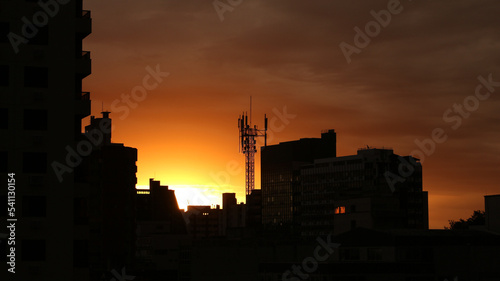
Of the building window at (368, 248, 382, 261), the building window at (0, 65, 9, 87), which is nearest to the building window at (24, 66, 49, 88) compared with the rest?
the building window at (0, 65, 9, 87)

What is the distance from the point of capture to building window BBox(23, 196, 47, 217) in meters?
50.5

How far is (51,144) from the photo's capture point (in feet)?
171

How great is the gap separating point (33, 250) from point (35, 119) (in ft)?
26.9

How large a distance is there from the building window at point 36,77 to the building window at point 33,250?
32.4 ft

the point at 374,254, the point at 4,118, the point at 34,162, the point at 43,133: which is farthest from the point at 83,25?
the point at 374,254

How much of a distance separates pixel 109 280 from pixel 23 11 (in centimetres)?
12471

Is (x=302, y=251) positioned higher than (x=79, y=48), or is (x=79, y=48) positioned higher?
(x=79, y=48)

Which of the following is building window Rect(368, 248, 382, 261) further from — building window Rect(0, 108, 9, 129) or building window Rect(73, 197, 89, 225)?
building window Rect(0, 108, 9, 129)

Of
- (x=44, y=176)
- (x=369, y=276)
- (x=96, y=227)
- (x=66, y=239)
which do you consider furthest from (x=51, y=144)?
(x=96, y=227)

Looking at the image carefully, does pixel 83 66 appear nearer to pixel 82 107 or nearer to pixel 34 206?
pixel 82 107

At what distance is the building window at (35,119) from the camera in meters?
51.8

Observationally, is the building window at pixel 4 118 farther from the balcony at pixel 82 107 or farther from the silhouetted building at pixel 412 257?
the silhouetted building at pixel 412 257

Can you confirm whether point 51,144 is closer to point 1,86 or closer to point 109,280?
point 1,86

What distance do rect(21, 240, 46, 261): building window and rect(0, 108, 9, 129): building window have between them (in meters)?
7.21
